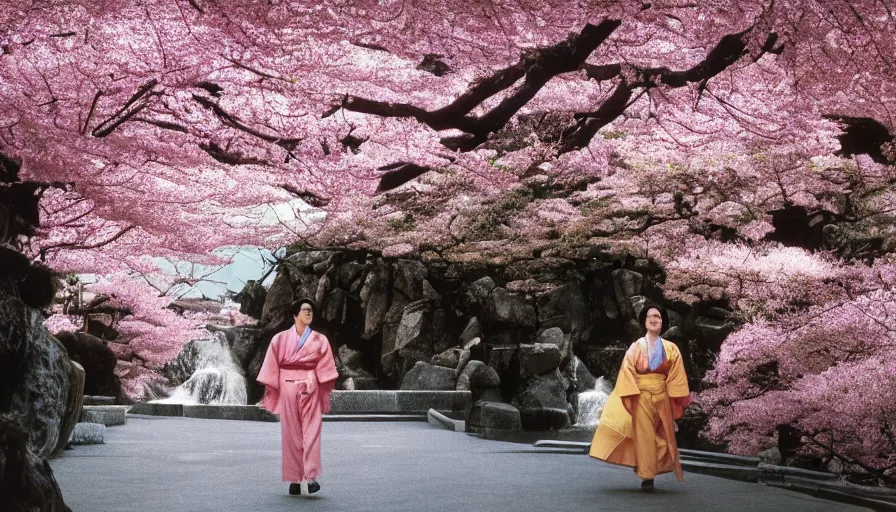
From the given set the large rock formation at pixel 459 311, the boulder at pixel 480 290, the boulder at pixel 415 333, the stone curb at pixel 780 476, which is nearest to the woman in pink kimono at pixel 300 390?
the stone curb at pixel 780 476

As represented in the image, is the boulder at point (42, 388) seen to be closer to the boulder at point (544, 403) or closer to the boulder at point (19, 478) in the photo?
the boulder at point (19, 478)

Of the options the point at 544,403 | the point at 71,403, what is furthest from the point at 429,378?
the point at 71,403

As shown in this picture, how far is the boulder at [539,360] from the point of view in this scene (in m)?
22.9

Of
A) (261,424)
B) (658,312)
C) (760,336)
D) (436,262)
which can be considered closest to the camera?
(658,312)

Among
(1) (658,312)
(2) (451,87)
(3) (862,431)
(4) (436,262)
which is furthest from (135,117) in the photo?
(4) (436,262)

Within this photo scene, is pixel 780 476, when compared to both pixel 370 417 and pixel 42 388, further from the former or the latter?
pixel 370 417

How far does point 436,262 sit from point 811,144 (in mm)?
15703

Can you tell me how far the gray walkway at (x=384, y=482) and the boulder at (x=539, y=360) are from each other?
9.89 metres

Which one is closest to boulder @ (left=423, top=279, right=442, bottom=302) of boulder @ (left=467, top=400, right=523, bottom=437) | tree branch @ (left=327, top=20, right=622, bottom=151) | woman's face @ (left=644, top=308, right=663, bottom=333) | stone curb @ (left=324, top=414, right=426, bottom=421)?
stone curb @ (left=324, top=414, right=426, bottom=421)

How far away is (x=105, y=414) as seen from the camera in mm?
15570

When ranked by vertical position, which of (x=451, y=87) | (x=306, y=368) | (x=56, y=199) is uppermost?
(x=451, y=87)

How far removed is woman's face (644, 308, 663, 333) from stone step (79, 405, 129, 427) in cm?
1074

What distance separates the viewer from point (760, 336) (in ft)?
38.0

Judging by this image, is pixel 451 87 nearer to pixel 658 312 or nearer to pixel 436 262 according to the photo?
pixel 658 312
